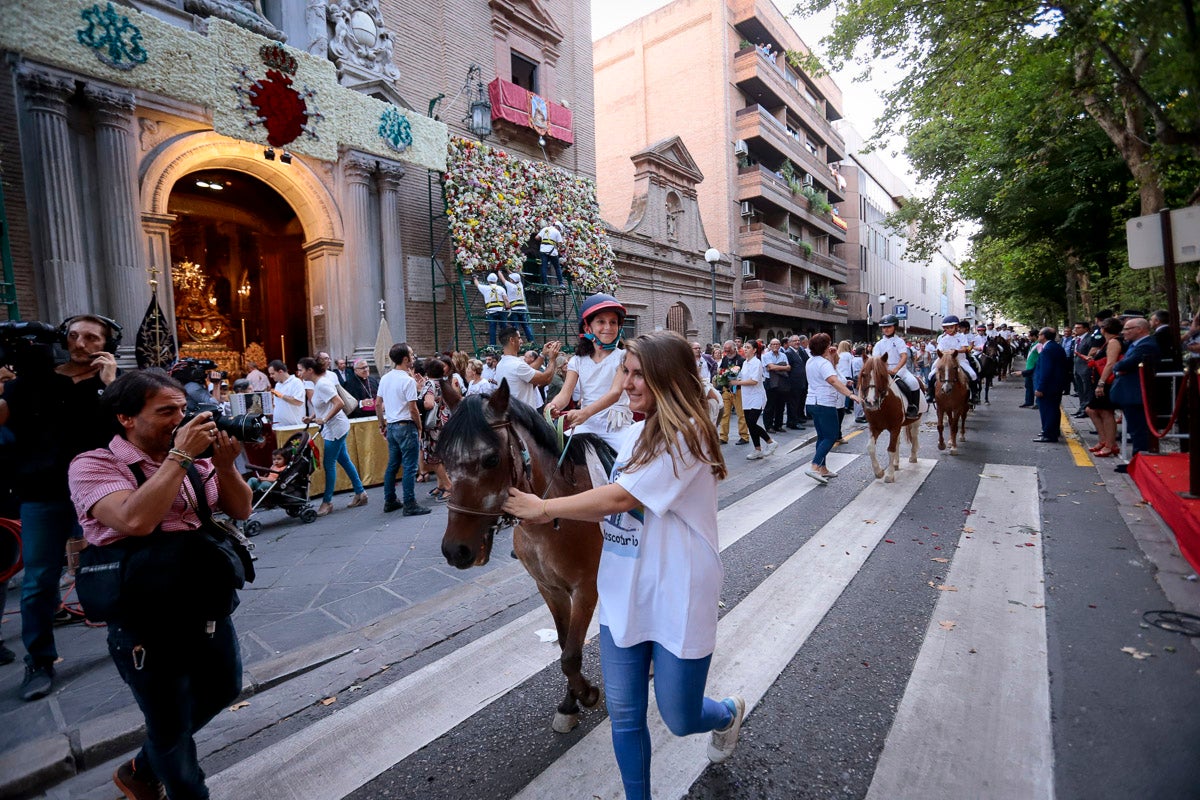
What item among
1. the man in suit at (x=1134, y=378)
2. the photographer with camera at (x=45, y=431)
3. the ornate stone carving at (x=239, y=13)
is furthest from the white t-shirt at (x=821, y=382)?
the ornate stone carving at (x=239, y=13)

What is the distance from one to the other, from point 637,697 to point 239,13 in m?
13.3

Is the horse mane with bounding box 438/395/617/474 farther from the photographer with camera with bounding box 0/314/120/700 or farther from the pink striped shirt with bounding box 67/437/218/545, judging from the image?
the photographer with camera with bounding box 0/314/120/700

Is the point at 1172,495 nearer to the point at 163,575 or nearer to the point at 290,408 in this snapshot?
the point at 163,575

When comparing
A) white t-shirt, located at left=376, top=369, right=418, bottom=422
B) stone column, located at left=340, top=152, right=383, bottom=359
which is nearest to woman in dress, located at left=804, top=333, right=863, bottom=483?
white t-shirt, located at left=376, top=369, right=418, bottom=422

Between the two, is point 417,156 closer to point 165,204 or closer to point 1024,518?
point 165,204

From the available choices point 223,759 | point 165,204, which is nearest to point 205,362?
point 223,759

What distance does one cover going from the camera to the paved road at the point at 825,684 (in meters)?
2.52

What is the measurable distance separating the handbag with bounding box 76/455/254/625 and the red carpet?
6.17 meters

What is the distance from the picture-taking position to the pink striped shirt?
6.30 ft

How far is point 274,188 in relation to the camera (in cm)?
1223

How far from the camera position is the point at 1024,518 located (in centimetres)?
599

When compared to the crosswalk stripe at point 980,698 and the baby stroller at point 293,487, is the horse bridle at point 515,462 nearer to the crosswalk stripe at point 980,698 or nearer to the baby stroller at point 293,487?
the crosswalk stripe at point 980,698

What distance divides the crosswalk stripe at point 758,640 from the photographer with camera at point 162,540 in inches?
55.0

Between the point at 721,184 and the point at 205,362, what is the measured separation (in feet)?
90.4
